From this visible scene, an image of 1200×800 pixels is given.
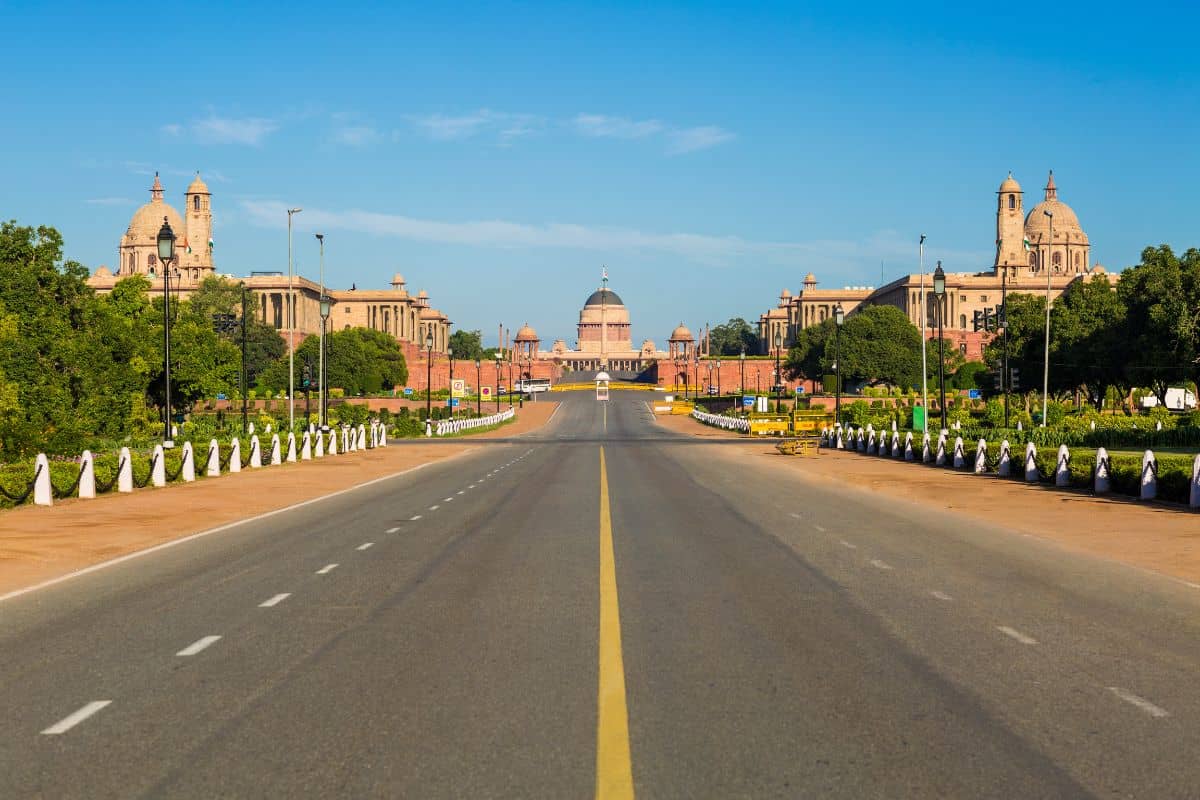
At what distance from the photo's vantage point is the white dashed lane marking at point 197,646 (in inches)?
370

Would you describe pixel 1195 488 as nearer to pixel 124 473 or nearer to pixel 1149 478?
pixel 1149 478

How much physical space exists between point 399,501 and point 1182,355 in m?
50.0

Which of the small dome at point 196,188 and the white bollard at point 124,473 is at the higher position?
the small dome at point 196,188

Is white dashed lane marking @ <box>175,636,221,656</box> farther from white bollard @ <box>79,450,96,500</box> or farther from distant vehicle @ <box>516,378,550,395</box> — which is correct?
distant vehicle @ <box>516,378,550,395</box>

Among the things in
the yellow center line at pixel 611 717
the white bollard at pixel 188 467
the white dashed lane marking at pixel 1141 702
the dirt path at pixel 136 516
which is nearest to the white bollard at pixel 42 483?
the dirt path at pixel 136 516

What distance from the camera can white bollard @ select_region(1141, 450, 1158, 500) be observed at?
25625mm

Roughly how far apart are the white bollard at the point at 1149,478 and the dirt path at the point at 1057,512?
66 cm

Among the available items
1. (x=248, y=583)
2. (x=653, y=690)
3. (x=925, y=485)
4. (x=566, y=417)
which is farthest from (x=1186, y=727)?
(x=566, y=417)

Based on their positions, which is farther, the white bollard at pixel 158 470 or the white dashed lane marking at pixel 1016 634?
the white bollard at pixel 158 470

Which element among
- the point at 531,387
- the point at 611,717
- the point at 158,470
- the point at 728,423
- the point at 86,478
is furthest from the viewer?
the point at 531,387

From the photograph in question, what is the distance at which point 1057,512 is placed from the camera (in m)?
23.2

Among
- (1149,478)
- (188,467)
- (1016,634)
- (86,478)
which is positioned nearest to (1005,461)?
(1149,478)

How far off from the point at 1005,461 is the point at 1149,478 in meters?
9.34

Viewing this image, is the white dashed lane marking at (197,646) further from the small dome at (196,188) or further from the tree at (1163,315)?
the small dome at (196,188)
